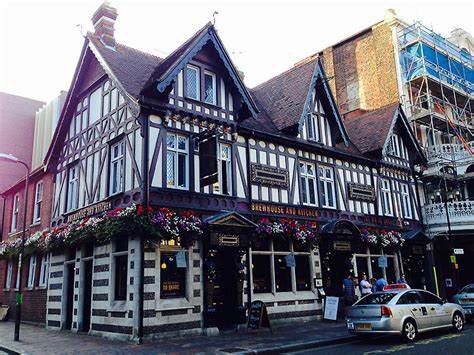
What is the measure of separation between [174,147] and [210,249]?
12.1 ft

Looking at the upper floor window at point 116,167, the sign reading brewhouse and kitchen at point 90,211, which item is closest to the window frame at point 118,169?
the upper floor window at point 116,167

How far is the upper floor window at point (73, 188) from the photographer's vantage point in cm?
1759

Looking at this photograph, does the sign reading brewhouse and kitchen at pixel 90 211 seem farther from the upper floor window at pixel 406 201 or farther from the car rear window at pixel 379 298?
the upper floor window at pixel 406 201

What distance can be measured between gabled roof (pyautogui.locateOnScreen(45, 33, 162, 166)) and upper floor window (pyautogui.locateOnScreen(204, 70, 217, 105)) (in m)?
2.28

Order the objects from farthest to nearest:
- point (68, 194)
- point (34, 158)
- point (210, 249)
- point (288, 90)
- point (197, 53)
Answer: point (34, 158), point (288, 90), point (68, 194), point (197, 53), point (210, 249)

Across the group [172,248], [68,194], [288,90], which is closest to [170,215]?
[172,248]

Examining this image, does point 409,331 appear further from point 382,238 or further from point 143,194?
point 382,238

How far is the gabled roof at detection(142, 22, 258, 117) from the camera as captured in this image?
14.2 metres

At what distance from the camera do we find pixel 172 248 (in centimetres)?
1386

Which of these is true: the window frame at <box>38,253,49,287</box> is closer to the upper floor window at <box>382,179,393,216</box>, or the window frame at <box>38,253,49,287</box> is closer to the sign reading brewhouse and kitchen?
the sign reading brewhouse and kitchen

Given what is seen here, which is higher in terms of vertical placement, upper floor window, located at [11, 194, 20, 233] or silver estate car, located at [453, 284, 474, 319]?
upper floor window, located at [11, 194, 20, 233]

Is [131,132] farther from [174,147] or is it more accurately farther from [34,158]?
[34,158]

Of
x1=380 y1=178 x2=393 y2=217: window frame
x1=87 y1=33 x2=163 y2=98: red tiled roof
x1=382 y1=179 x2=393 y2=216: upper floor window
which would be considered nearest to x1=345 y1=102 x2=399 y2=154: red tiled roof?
x1=380 y1=178 x2=393 y2=217: window frame

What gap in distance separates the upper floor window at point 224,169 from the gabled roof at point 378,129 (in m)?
9.54
